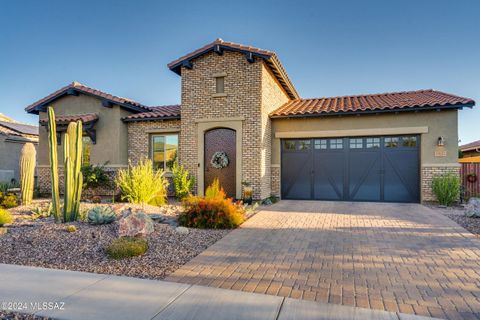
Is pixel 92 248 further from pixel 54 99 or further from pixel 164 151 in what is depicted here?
pixel 54 99

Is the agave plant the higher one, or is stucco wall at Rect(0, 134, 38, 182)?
stucco wall at Rect(0, 134, 38, 182)

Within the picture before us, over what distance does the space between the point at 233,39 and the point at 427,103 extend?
820 cm

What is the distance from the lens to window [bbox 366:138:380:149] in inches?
435

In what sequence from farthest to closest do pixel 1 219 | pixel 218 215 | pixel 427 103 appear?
pixel 427 103 < pixel 218 215 < pixel 1 219

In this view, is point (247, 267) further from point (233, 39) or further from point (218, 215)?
point (233, 39)

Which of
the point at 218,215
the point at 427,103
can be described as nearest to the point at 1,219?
the point at 218,215

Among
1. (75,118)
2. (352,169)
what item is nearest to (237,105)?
(352,169)

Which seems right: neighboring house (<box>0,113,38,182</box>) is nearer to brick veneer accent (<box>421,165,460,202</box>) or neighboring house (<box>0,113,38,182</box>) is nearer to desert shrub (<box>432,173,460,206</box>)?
brick veneer accent (<box>421,165,460,202</box>)

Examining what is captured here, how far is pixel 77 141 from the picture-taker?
22.8 feet

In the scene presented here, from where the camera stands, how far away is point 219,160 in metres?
11.5

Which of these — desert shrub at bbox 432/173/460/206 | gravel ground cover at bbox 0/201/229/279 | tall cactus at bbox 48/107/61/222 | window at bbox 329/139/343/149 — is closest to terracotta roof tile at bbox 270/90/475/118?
window at bbox 329/139/343/149

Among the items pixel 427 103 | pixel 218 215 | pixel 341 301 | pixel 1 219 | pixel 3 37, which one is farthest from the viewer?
pixel 3 37

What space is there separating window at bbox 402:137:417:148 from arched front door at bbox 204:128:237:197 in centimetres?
697

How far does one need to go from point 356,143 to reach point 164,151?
886cm
